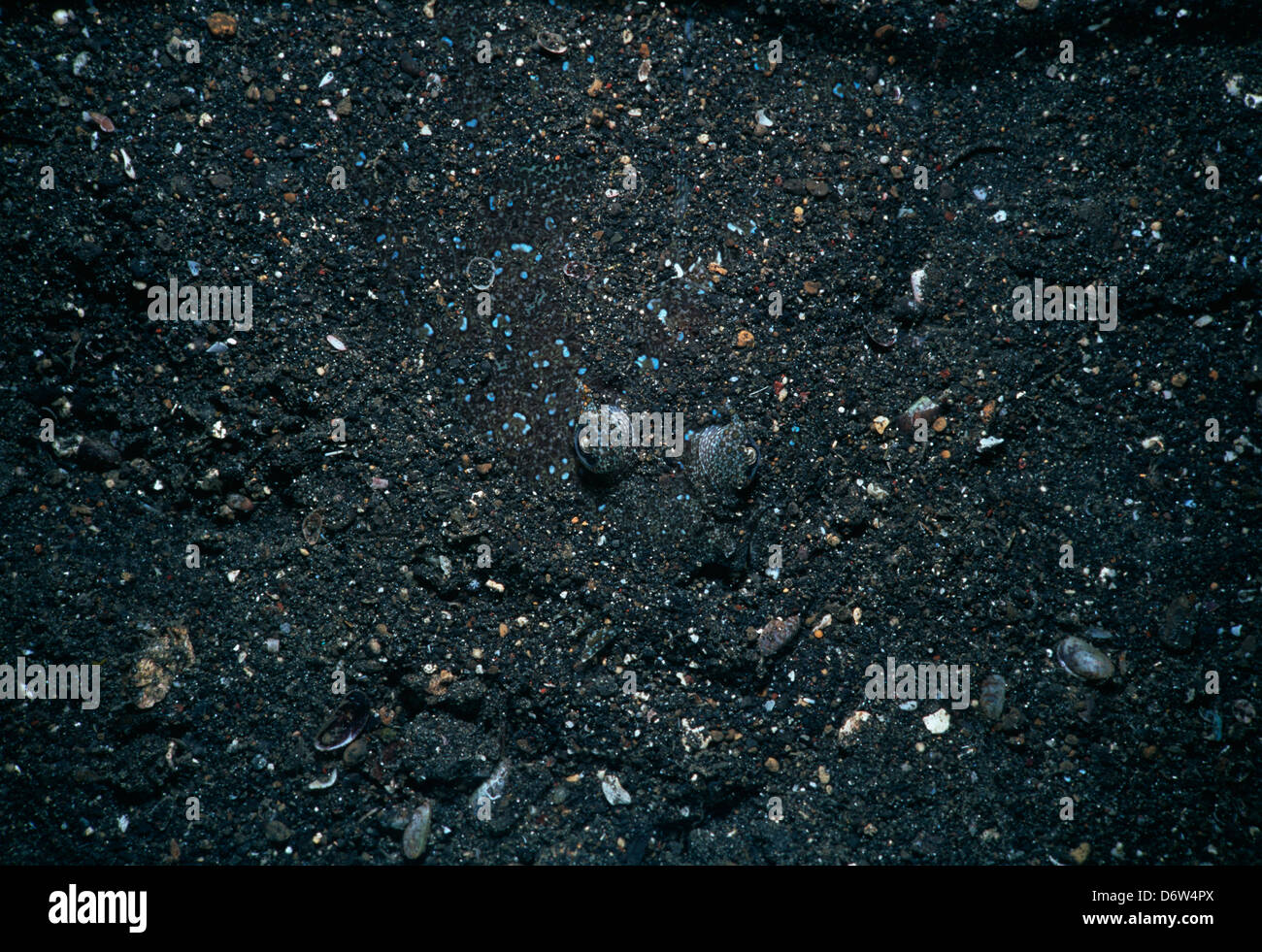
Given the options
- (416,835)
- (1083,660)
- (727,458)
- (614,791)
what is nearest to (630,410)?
(727,458)

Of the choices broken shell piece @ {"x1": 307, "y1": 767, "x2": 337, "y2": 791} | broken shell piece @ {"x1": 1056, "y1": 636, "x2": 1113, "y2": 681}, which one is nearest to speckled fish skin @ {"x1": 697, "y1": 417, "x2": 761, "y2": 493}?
broken shell piece @ {"x1": 1056, "y1": 636, "x2": 1113, "y2": 681}

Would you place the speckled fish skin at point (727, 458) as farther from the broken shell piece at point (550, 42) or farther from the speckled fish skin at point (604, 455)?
the broken shell piece at point (550, 42)

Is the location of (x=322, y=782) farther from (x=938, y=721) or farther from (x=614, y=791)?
(x=938, y=721)

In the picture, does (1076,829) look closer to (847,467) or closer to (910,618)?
(910,618)

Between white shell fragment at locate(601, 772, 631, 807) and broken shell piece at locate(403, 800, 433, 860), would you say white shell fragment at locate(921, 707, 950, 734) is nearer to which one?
white shell fragment at locate(601, 772, 631, 807)

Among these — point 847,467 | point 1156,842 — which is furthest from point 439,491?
point 1156,842

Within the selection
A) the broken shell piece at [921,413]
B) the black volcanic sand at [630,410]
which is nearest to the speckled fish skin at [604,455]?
the black volcanic sand at [630,410]

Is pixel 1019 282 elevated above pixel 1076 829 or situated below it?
above
